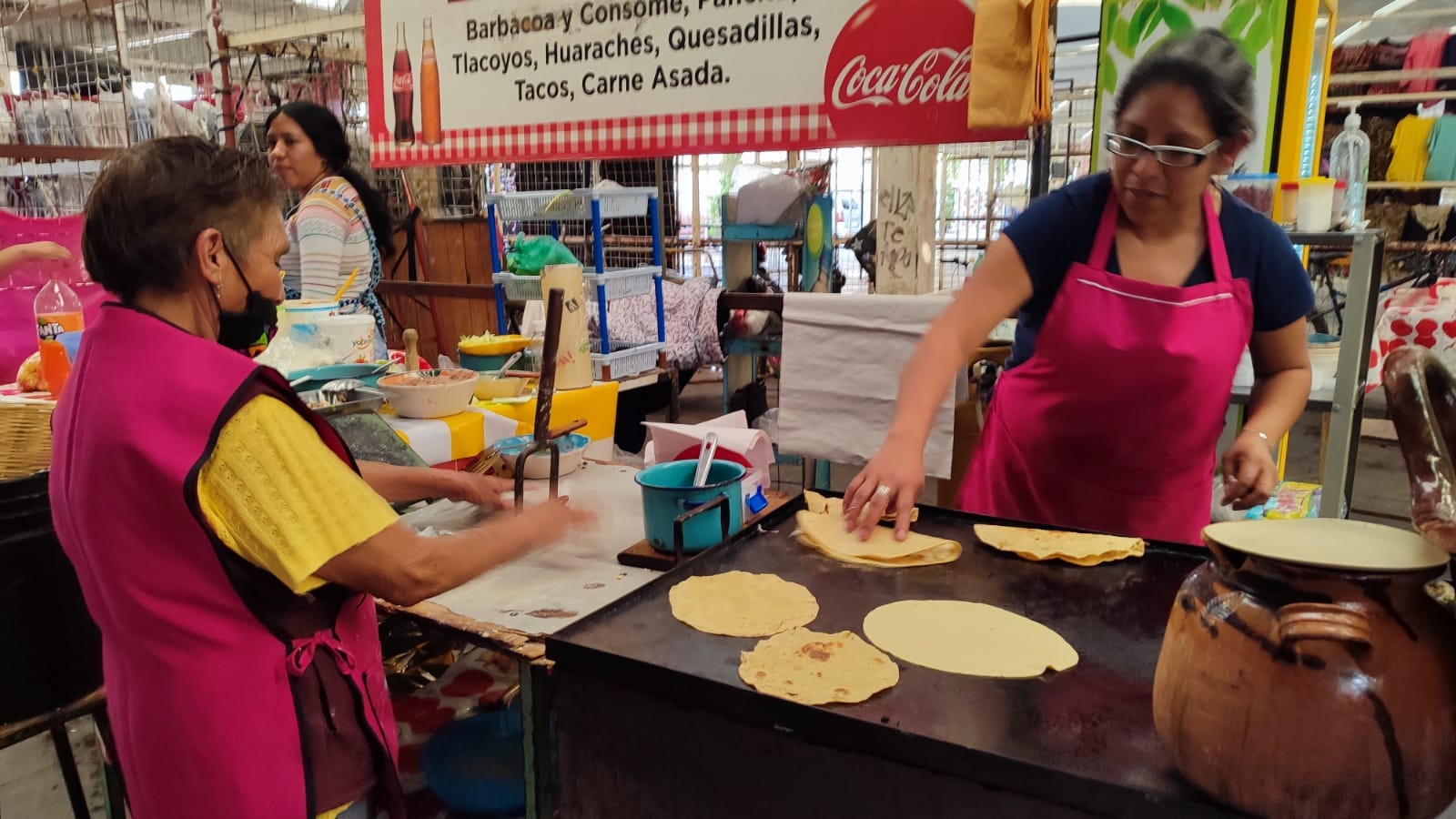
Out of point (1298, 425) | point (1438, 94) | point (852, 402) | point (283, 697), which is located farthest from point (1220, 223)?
point (1298, 425)

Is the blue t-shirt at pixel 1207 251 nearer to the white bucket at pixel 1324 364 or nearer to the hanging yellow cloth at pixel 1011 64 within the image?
the hanging yellow cloth at pixel 1011 64

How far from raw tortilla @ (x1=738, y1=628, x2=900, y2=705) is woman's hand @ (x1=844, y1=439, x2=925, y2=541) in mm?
239

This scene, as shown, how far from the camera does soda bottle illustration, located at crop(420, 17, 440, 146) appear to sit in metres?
3.31

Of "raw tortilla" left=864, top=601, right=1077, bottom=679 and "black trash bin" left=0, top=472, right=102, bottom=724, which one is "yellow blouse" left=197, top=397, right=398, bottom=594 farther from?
"black trash bin" left=0, top=472, right=102, bottom=724

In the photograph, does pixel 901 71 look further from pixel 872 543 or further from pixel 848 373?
pixel 872 543

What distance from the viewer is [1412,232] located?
6301 mm

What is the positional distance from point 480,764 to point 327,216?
6.26 ft

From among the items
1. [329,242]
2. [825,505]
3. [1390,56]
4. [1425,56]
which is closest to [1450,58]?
[1425,56]

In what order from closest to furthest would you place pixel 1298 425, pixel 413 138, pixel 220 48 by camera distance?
1. pixel 413 138
2. pixel 220 48
3. pixel 1298 425

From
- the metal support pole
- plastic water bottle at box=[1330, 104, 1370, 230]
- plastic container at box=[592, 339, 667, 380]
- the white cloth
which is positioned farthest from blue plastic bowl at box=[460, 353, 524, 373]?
plastic water bottle at box=[1330, 104, 1370, 230]

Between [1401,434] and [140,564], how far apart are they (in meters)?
1.29

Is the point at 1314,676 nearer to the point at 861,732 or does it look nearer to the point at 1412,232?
the point at 861,732

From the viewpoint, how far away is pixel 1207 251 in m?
1.62

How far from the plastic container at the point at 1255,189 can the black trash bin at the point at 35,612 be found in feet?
8.72
